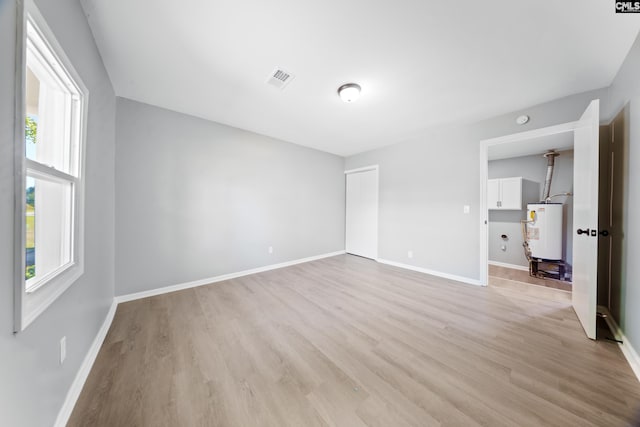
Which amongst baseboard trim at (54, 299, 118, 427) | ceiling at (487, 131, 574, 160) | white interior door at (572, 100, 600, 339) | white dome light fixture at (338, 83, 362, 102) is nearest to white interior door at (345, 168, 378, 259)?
ceiling at (487, 131, 574, 160)

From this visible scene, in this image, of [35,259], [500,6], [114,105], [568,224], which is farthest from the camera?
[568,224]

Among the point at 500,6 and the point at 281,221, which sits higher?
the point at 500,6

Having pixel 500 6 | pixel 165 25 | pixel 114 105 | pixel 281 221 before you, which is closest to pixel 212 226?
pixel 281 221

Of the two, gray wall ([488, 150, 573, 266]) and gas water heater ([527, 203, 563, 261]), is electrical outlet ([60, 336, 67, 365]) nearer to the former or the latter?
gas water heater ([527, 203, 563, 261])

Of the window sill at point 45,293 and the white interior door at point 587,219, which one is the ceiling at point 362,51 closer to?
the white interior door at point 587,219

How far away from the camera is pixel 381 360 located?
158 cm

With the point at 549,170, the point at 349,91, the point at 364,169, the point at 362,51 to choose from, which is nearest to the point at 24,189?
the point at 362,51

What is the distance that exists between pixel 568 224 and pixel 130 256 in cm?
702

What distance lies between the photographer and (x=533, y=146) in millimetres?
3602

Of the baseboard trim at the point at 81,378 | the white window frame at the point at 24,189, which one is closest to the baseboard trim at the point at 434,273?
the baseboard trim at the point at 81,378

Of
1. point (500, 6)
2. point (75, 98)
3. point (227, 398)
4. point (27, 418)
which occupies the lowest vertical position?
point (227, 398)

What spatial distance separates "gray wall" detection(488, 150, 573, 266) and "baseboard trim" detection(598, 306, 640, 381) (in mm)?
2265

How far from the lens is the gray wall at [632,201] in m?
→ 1.58

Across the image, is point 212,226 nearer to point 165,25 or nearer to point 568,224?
point 165,25
